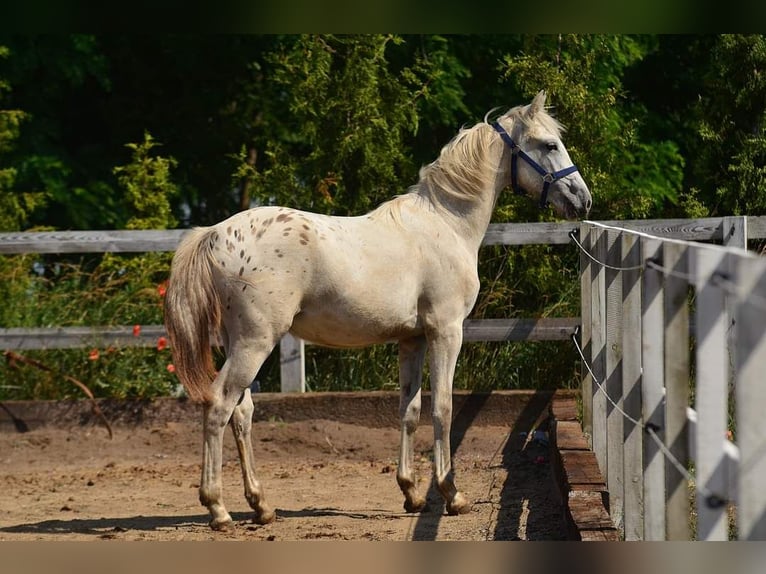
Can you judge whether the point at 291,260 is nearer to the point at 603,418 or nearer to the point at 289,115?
the point at 603,418

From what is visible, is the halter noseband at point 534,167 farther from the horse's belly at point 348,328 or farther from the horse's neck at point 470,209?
the horse's belly at point 348,328

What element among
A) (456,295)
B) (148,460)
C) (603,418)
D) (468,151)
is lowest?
(148,460)

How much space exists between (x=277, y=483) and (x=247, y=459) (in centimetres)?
123

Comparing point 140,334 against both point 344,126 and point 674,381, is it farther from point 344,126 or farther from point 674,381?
point 674,381

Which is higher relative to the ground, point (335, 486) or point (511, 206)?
point (511, 206)

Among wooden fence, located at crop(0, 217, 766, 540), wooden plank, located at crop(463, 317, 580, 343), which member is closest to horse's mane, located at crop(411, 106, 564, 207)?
wooden fence, located at crop(0, 217, 766, 540)

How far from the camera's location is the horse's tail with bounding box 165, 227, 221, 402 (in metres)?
5.40

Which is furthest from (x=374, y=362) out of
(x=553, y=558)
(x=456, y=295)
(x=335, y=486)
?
(x=553, y=558)

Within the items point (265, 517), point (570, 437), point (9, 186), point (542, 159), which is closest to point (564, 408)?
point (570, 437)

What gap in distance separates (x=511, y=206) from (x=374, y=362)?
1820 mm

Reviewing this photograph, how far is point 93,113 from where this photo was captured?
16.4 meters

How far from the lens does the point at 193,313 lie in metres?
5.41

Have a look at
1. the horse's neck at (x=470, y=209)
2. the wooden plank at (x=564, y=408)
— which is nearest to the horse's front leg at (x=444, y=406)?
the horse's neck at (x=470, y=209)

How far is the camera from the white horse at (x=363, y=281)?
5395 millimetres
